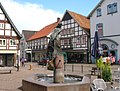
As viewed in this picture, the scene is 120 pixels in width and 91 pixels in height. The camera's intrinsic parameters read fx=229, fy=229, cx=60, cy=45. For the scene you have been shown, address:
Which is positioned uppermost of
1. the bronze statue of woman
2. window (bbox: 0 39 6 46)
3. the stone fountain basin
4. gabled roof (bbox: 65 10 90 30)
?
gabled roof (bbox: 65 10 90 30)

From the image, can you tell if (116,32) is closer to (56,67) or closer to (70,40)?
(70,40)

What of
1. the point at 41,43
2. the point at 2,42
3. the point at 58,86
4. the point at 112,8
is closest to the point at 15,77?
the point at 58,86

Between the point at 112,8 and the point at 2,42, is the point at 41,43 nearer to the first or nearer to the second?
the point at 2,42

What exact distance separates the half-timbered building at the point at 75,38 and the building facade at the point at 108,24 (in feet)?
9.46

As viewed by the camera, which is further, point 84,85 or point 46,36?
point 46,36

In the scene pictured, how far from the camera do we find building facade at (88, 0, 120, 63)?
37812mm

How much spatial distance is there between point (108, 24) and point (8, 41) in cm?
1711

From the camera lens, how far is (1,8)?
3603 centimetres

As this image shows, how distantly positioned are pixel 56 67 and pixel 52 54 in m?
0.77

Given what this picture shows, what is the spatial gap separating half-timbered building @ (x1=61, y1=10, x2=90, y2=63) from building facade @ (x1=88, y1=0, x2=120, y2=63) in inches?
114

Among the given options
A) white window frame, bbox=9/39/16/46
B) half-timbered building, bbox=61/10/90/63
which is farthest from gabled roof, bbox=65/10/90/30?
white window frame, bbox=9/39/16/46

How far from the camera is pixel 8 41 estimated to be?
37562 millimetres

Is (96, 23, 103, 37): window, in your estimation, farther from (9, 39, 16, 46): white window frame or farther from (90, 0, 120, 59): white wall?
(9, 39, 16, 46): white window frame

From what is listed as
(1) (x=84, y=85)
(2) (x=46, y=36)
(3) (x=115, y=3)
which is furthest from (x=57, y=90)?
(2) (x=46, y=36)
